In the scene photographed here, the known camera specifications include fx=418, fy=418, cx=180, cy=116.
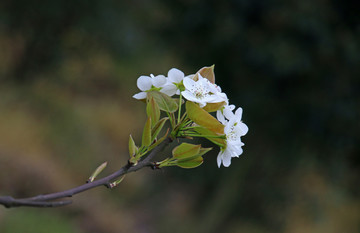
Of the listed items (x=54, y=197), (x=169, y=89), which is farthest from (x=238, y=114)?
(x=54, y=197)

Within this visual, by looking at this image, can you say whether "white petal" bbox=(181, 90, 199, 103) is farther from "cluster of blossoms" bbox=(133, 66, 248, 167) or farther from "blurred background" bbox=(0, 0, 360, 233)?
"blurred background" bbox=(0, 0, 360, 233)

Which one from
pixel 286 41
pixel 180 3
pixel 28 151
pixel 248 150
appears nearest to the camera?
pixel 286 41

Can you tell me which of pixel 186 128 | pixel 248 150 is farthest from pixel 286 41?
pixel 186 128

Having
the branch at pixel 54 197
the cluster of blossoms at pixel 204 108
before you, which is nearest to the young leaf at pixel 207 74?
the cluster of blossoms at pixel 204 108

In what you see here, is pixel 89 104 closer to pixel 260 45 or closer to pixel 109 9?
pixel 109 9

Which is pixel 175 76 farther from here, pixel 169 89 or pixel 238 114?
pixel 238 114

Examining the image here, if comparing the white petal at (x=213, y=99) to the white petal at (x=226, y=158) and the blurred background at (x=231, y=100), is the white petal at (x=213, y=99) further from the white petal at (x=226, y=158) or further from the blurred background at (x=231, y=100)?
the blurred background at (x=231, y=100)

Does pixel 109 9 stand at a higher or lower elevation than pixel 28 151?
higher
